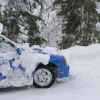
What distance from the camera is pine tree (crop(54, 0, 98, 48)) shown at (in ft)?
103

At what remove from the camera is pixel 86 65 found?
13.8 m

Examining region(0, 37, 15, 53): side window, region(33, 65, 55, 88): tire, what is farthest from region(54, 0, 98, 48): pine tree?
region(0, 37, 15, 53): side window

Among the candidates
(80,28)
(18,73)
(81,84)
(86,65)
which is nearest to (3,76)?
(18,73)

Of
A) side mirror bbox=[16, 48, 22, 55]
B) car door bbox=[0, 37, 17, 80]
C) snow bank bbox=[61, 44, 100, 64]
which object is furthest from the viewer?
snow bank bbox=[61, 44, 100, 64]

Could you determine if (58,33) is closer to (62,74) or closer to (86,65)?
(86,65)

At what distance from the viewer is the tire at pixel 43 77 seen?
35.4 ft

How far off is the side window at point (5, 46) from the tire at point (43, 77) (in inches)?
31.1

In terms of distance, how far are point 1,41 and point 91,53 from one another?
5.48 metres

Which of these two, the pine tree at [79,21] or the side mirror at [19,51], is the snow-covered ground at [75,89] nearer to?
the side mirror at [19,51]

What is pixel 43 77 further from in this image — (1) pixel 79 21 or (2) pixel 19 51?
(1) pixel 79 21

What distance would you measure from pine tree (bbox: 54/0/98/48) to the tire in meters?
20.3

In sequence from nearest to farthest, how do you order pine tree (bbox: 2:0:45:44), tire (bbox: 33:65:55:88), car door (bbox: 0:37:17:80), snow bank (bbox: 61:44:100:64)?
car door (bbox: 0:37:17:80) → tire (bbox: 33:65:55:88) → snow bank (bbox: 61:44:100:64) → pine tree (bbox: 2:0:45:44)

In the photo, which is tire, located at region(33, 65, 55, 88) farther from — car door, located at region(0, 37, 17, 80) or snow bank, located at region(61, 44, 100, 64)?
snow bank, located at region(61, 44, 100, 64)

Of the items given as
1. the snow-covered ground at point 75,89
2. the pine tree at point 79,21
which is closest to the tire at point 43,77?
the snow-covered ground at point 75,89
